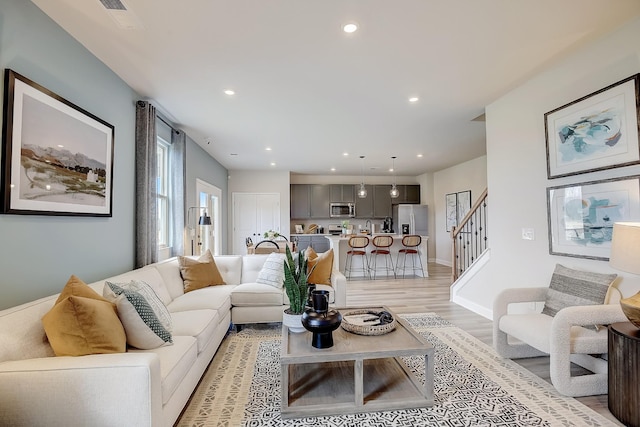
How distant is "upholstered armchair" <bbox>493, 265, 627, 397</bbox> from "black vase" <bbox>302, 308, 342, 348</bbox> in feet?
5.02

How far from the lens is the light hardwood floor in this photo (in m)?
2.62

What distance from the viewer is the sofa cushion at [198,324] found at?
2.30m

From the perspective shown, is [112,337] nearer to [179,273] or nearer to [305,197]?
[179,273]

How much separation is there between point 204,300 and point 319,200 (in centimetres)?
613

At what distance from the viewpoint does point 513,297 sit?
2.78 meters

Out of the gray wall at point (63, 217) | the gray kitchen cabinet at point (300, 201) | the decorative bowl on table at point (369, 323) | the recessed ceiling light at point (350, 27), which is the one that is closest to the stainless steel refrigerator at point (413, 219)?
the gray kitchen cabinet at point (300, 201)

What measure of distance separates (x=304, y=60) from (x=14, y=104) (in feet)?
6.58

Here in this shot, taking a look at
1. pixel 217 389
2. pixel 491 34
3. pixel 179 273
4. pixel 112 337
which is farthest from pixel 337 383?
pixel 491 34

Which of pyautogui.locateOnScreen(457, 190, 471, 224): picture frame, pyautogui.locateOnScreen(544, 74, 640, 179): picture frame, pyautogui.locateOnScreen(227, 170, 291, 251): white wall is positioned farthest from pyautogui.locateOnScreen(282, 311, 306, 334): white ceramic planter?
pyautogui.locateOnScreen(457, 190, 471, 224): picture frame

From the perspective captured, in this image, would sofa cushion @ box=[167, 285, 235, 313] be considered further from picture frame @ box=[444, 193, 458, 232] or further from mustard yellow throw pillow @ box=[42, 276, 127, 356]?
picture frame @ box=[444, 193, 458, 232]

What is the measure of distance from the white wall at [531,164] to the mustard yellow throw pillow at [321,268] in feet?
6.77

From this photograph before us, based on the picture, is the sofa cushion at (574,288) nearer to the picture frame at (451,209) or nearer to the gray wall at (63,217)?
the gray wall at (63,217)

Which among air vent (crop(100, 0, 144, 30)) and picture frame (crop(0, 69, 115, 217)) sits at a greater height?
air vent (crop(100, 0, 144, 30))

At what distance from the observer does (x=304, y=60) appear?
2672mm
